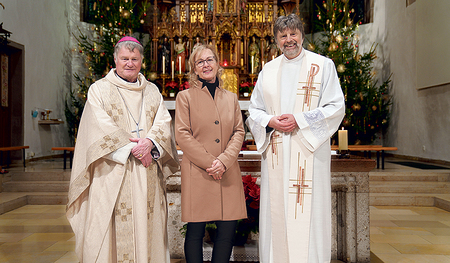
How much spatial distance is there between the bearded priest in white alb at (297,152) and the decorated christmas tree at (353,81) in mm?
5773

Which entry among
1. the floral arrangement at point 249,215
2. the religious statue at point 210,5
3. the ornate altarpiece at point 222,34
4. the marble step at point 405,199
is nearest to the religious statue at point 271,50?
the ornate altarpiece at point 222,34

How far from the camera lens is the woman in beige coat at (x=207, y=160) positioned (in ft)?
7.13

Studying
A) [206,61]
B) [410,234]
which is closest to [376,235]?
[410,234]

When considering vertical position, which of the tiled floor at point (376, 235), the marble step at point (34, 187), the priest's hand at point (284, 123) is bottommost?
the tiled floor at point (376, 235)

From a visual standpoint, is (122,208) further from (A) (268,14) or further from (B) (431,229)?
(A) (268,14)

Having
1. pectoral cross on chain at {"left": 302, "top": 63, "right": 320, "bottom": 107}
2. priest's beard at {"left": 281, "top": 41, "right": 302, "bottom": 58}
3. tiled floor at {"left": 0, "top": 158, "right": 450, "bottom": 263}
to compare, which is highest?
priest's beard at {"left": 281, "top": 41, "right": 302, "bottom": 58}

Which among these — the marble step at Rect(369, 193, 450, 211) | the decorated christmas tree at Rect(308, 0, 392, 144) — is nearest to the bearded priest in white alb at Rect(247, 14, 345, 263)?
the marble step at Rect(369, 193, 450, 211)

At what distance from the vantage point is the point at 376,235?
3.77 m

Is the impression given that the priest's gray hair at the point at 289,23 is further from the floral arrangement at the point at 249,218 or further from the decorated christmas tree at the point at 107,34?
the decorated christmas tree at the point at 107,34

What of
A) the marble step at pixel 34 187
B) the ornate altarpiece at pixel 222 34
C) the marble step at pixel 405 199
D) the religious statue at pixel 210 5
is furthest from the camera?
the religious statue at pixel 210 5

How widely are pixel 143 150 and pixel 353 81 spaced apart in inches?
277

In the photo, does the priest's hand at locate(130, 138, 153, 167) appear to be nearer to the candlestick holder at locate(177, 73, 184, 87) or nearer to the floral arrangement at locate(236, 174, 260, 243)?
the floral arrangement at locate(236, 174, 260, 243)

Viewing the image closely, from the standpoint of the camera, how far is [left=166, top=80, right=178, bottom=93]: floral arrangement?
23.8ft

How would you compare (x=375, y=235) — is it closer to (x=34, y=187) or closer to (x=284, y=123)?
(x=284, y=123)
